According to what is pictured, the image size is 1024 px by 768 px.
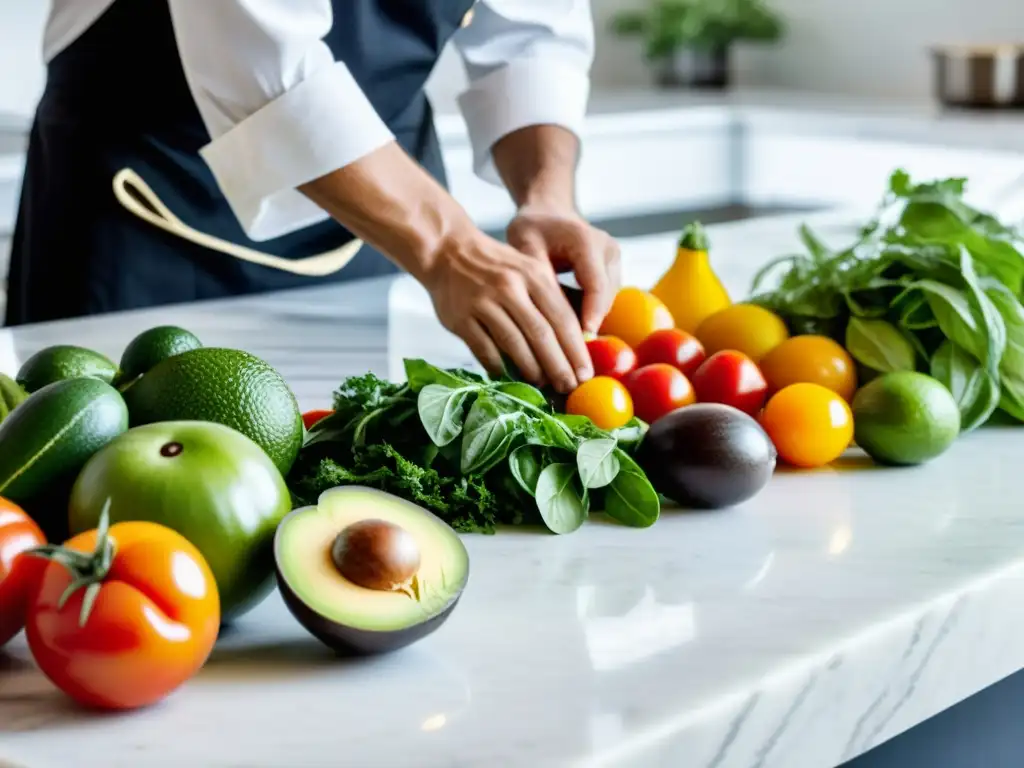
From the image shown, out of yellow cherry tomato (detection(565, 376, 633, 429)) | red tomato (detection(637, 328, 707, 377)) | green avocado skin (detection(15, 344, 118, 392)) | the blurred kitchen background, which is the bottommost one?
the blurred kitchen background

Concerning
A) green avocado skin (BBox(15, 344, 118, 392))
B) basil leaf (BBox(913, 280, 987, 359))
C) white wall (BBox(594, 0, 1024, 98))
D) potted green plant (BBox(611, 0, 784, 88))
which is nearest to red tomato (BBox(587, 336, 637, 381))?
basil leaf (BBox(913, 280, 987, 359))

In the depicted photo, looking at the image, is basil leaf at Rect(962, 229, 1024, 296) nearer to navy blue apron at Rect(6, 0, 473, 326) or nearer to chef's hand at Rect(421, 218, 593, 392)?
chef's hand at Rect(421, 218, 593, 392)

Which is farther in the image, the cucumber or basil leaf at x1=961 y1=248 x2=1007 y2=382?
basil leaf at x1=961 y1=248 x2=1007 y2=382

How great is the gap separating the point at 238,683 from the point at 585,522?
293 millimetres

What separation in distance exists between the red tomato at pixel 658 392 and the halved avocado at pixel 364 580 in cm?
34

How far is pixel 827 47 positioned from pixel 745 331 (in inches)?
116

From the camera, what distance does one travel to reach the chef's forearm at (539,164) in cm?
154

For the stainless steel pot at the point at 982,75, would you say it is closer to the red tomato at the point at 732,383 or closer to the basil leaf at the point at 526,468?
the red tomato at the point at 732,383

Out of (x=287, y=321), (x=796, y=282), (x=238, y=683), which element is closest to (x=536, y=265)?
(x=796, y=282)

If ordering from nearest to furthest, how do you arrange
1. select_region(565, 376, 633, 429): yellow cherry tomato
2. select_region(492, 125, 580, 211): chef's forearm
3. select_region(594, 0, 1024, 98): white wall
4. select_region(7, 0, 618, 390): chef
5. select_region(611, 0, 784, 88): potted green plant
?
select_region(565, 376, 633, 429): yellow cherry tomato → select_region(7, 0, 618, 390): chef → select_region(492, 125, 580, 211): chef's forearm → select_region(594, 0, 1024, 98): white wall → select_region(611, 0, 784, 88): potted green plant

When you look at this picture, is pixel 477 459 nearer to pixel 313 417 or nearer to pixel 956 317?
pixel 313 417

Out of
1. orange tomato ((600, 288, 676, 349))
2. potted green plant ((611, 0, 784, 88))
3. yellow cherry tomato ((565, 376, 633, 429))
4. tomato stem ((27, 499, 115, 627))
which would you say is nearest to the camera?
tomato stem ((27, 499, 115, 627))

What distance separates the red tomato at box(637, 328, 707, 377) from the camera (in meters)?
1.10

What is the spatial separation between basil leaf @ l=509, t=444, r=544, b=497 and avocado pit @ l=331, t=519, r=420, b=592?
18 centimetres
